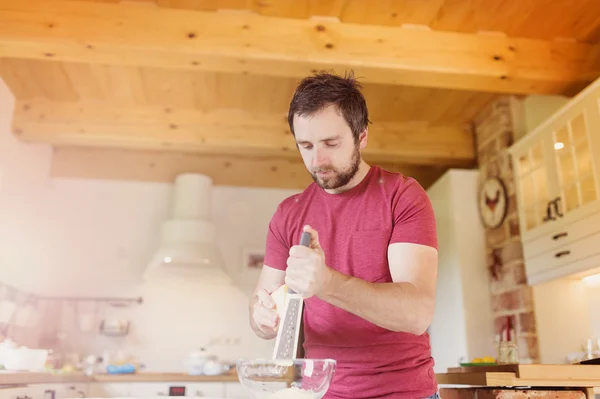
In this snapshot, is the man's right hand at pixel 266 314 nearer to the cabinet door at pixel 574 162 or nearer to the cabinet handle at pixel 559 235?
the cabinet door at pixel 574 162

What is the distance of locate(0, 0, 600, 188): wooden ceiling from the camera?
256cm

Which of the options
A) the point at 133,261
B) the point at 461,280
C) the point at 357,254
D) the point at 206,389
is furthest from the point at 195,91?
the point at 357,254

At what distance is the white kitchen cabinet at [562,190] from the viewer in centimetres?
249

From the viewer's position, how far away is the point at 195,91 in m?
3.57

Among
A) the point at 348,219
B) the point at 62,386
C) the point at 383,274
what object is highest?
the point at 348,219

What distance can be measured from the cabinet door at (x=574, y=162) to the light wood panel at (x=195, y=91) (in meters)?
0.84

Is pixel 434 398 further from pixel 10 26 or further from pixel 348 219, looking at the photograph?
pixel 10 26

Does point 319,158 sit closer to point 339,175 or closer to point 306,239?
point 339,175

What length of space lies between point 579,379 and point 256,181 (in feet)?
10.5

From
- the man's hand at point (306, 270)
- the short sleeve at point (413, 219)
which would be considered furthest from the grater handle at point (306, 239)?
the short sleeve at point (413, 219)

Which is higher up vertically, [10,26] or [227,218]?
[10,26]

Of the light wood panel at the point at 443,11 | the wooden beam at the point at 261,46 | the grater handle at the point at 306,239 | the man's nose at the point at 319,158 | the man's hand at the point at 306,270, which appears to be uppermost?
the light wood panel at the point at 443,11

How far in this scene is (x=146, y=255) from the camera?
4438 millimetres

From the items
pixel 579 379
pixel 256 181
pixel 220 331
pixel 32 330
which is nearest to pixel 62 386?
pixel 32 330
